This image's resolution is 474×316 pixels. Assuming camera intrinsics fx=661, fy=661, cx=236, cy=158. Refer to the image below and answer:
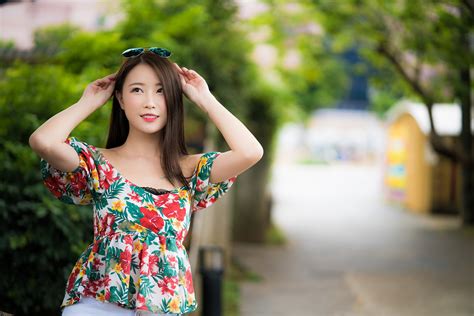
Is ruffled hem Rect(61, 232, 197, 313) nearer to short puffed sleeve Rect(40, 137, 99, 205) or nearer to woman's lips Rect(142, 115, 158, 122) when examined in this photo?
short puffed sleeve Rect(40, 137, 99, 205)

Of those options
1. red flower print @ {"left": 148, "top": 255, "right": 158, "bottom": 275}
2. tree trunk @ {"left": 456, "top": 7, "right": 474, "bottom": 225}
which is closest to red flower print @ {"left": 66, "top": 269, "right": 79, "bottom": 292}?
red flower print @ {"left": 148, "top": 255, "right": 158, "bottom": 275}

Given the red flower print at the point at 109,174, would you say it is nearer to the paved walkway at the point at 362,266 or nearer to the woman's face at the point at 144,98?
the woman's face at the point at 144,98

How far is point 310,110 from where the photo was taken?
3912 cm

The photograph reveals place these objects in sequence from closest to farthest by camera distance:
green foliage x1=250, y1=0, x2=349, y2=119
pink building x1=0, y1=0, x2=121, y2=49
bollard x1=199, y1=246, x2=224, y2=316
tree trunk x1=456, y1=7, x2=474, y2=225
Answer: bollard x1=199, y1=246, x2=224, y2=316 < pink building x1=0, y1=0, x2=121, y2=49 < tree trunk x1=456, y1=7, x2=474, y2=225 < green foliage x1=250, y1=0, x2=349, y2=119

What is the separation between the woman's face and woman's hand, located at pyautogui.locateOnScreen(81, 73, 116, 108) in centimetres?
7

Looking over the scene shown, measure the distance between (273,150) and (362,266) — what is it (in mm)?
3612

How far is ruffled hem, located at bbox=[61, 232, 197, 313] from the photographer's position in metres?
2.29

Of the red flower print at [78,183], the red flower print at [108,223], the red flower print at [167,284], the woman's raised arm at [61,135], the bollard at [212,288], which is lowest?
the bollard at [212,288]

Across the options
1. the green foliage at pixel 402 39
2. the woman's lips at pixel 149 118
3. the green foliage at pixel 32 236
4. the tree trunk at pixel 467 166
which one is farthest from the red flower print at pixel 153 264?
the tree trunk at pixel 467 166

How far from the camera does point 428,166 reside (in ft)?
58.6

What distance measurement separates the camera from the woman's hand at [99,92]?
2.46 metres

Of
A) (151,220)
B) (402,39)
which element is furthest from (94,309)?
(402,39)

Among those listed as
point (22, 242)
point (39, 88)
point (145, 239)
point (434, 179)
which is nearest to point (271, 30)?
point (434, 179)

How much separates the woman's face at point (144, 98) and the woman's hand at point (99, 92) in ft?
0.24
